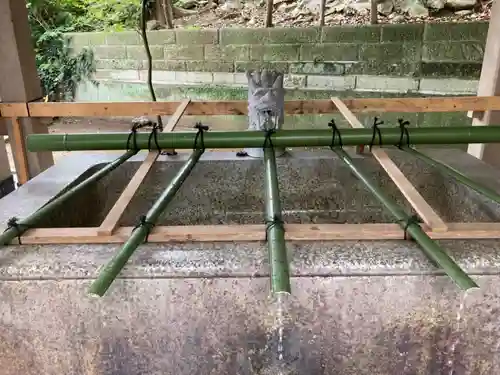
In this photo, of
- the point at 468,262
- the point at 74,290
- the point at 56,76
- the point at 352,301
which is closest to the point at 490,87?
the point at 468,262

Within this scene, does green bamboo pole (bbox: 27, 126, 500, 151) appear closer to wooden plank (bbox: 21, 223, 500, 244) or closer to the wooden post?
wooden plank (bbox: 21, 223, 500, 244)

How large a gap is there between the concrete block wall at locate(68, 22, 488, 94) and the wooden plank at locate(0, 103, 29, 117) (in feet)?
14.6

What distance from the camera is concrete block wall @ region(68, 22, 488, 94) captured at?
5.51 meters

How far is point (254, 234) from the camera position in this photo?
4.58 feet

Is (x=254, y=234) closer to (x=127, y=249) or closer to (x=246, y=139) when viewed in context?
(x=127, y=249)

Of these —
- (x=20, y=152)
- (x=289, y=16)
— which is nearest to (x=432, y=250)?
(x=20, y=152)

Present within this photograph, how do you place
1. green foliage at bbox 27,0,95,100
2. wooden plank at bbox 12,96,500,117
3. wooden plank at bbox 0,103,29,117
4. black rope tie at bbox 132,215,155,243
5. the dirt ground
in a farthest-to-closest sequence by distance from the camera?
green foliage at bbox 27,0,95,100
the dirt ground
wooden plank at bbox 0,103,29,117
wooden plank at bbox 12,96,500,117
black rope tie at bbox 132,215,155,243

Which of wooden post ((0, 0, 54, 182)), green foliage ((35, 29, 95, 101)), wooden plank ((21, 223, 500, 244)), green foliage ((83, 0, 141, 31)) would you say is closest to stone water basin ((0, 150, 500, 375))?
wooden plank ((21, 223, 500, 244))

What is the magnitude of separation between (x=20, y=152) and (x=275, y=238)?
7.79 ft

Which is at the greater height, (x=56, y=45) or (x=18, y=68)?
(x=18, y=68)

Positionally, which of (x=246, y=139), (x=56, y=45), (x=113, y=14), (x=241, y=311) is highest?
(x=113, y=14)

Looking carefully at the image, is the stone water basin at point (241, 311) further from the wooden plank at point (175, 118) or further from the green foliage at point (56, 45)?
the green foliage at point (56, 45)

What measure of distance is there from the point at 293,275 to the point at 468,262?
1.63ft

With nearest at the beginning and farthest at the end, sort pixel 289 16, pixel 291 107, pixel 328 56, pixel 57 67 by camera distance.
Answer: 1. pixel 291 107
2. pixel 328 56
3. pixel 289 16
4. pixel 57 67
